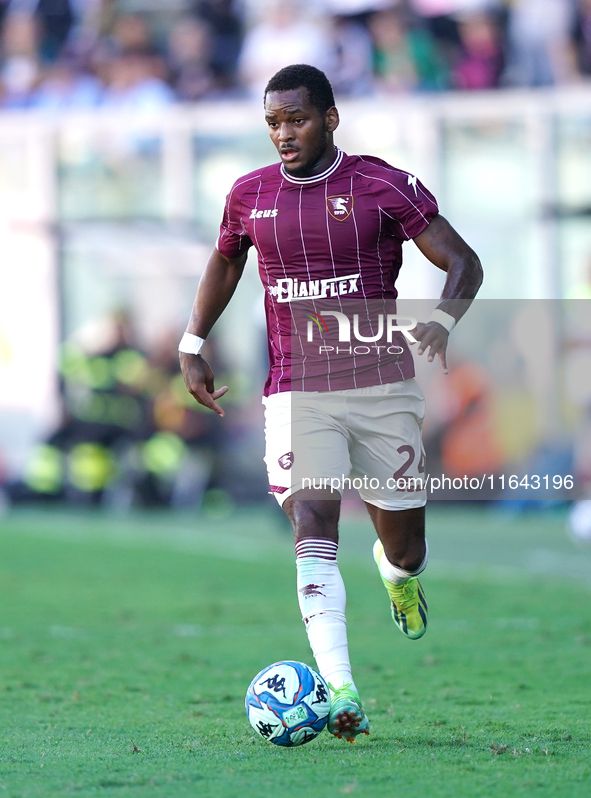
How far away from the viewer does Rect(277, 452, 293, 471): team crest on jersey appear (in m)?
4.73

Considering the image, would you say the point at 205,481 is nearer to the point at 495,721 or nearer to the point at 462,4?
the point at 462,4

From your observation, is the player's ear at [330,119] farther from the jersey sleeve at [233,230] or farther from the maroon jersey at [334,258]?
the jersey sleeve at [233,230]

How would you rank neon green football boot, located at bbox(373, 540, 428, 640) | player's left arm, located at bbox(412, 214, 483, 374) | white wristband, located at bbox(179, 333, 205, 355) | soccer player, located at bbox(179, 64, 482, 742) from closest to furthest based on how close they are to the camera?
player's left arm, located at bbox(412, 214, 483, 374) → soccer player, located at bbox(179, 64, 482, 742) → white wristband, located at bbox(179, 333, 205, 355) → neon green football boot, located at bbox(373, 540, 428, 640)

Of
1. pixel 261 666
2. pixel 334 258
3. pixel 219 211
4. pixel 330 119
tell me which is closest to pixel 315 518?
pixel 334 258

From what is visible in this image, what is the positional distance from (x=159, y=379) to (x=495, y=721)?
11120 mm

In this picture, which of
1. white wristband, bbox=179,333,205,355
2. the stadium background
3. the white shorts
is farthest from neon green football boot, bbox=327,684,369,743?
the stadium background

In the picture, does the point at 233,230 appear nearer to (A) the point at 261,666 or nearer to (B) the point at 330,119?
(B) the point at 330,119

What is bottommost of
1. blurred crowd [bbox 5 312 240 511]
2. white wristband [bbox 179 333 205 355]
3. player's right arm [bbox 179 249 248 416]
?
white wristband [bbox 179 333 205 355]

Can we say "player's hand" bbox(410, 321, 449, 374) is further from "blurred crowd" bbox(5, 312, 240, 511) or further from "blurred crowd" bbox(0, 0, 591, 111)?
"blurred crowd" bbox(0, 0, 591, 111)

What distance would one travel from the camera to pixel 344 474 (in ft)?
15.7

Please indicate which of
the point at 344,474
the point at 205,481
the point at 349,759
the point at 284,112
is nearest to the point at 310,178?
the point at 284,112

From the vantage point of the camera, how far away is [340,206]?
479 cm

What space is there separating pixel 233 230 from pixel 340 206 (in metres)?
0.46

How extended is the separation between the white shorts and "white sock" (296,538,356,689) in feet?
0.76
